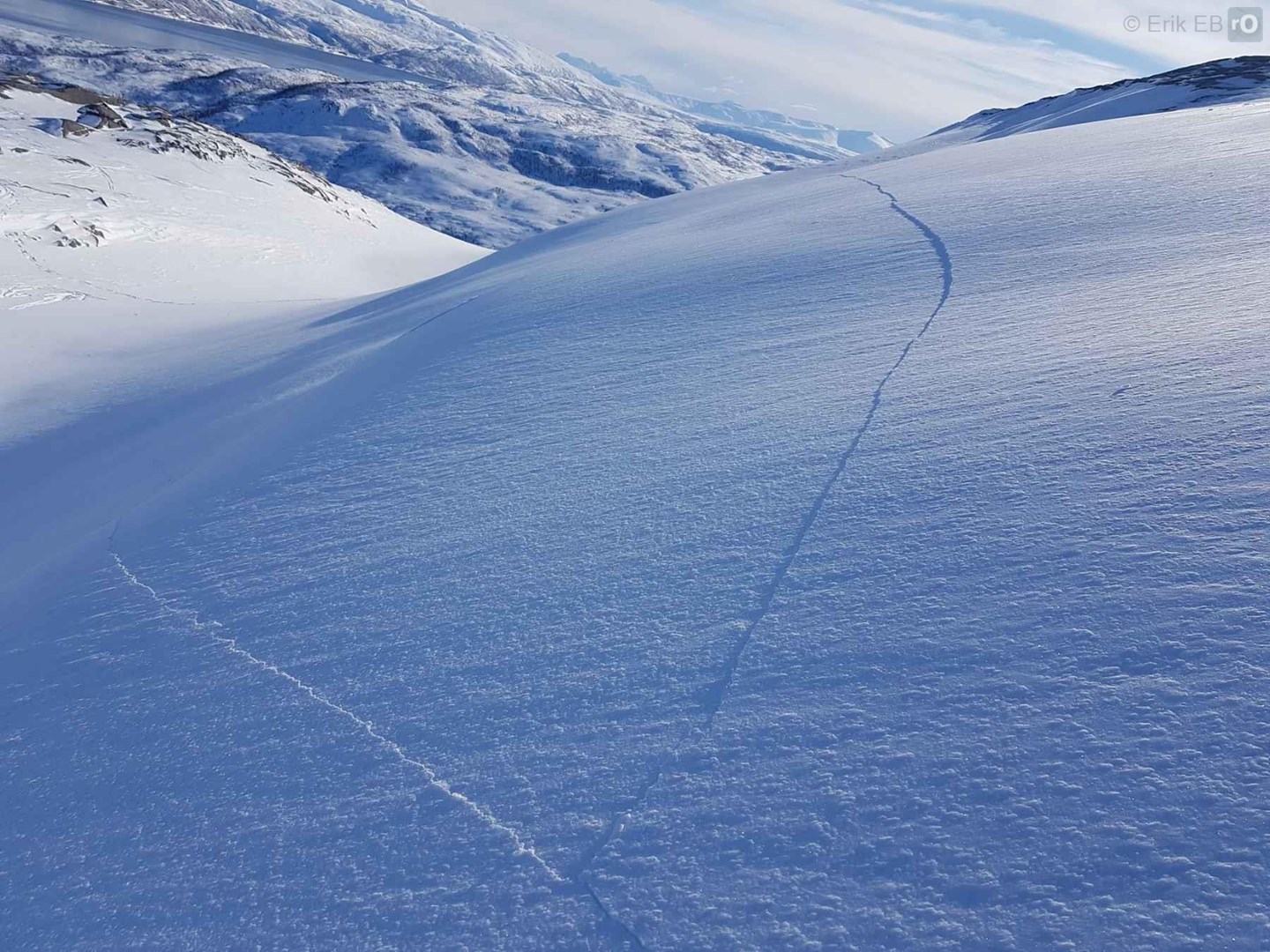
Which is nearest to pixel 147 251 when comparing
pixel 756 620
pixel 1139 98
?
pixel 756 620

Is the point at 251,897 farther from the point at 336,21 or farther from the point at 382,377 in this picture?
the point at 336,21

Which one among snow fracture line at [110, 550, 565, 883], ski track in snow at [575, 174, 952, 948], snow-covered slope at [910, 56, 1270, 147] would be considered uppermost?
snow-covered slope at [910, 56, 1270, 147]

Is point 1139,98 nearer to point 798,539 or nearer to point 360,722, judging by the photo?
point 798,539

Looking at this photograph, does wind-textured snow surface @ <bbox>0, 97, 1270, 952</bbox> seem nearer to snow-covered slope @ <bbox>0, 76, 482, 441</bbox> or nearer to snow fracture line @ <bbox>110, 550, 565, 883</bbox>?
snow fracture line @ <bbox>110, 550, 565, 883</bbox>

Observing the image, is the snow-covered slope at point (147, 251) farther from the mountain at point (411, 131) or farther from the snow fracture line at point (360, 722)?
the mountain at point (411, 131)

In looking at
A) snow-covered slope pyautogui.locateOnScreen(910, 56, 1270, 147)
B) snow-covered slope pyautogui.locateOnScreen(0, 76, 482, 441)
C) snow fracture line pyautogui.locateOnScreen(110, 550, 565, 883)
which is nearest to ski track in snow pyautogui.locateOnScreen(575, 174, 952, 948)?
snow fracture line pyautogui.locateOnScreen(110, 550, 565, 883)

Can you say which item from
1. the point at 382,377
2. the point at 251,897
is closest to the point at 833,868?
the point at 251,897

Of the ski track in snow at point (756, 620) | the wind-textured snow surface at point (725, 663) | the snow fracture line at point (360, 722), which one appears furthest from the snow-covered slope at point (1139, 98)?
the snow fracture line at point (360, 722)
